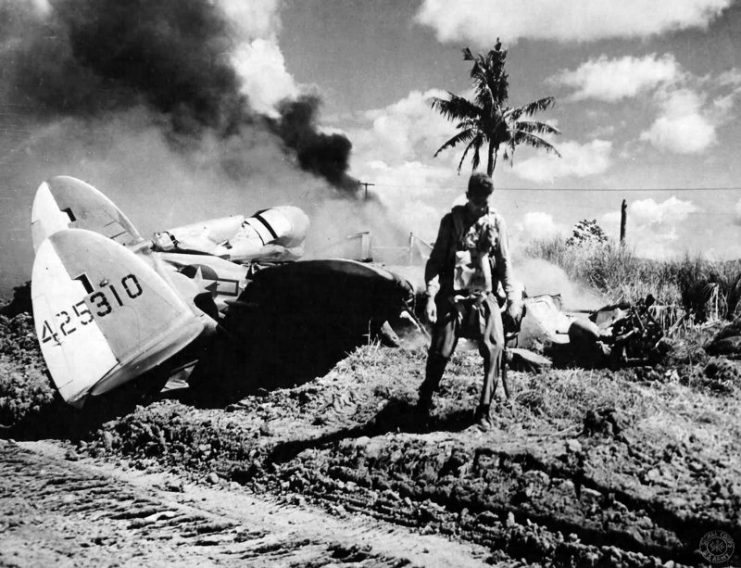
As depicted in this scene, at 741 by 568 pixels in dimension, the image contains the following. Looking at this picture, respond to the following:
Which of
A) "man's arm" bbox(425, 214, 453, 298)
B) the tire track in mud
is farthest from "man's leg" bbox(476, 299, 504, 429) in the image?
the tire track in mud

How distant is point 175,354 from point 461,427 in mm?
2934

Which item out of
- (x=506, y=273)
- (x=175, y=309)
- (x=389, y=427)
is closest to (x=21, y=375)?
(x=175, y=309)

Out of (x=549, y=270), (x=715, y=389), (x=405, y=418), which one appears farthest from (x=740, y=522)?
(x=549, y=270)

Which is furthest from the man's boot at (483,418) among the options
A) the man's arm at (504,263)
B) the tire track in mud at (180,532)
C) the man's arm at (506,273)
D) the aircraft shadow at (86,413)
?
the aircraft shadow at (86,413)

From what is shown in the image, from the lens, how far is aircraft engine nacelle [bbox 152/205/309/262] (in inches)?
277

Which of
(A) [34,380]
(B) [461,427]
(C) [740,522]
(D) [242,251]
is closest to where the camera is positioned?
(C) [740,522]

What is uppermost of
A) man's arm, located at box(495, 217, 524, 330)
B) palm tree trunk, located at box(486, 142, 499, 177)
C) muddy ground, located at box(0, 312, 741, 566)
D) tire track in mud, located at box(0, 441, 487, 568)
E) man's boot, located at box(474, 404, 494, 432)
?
palm tree trunk, located at box(486, 142, 499, 177)

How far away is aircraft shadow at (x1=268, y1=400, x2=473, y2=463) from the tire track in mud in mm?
466

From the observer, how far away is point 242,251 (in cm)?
761

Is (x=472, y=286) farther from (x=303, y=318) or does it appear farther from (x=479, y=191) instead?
(x=303, y=318)

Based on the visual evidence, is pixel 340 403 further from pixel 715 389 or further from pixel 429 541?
pixel 715 389

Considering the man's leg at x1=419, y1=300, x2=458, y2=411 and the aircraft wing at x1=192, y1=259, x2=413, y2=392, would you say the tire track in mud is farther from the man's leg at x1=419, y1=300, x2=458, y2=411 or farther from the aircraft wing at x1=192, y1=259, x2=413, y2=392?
the aircraft wing at x1=192, y1=259, x2=413, y2=392

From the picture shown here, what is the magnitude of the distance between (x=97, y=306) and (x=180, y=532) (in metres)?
3.10

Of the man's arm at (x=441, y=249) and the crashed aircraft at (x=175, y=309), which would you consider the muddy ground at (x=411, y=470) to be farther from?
the man's arm at (x=441, y=249)
